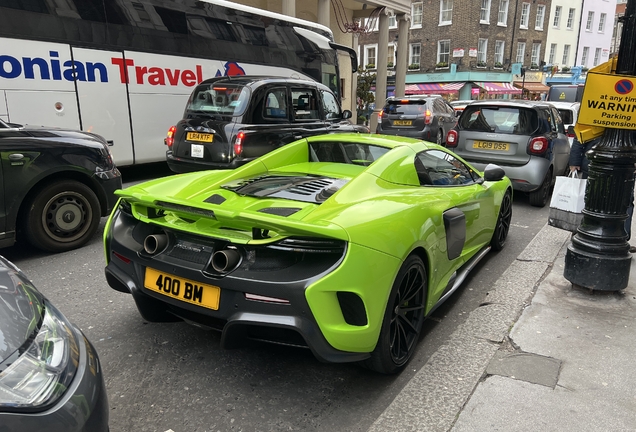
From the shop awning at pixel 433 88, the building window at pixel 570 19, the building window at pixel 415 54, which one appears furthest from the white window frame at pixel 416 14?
the building window at pixel 570 19

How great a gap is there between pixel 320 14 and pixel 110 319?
16188 mm

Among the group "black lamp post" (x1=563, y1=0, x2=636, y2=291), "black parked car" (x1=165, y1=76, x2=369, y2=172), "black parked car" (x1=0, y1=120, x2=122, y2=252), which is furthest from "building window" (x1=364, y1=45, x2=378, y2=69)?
"black lamp post" (x1=563, y1=0, x2=636, y2=291)

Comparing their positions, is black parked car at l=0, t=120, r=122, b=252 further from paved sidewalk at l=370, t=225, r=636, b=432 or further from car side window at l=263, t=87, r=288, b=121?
paved sidewalk at l=370, t=225, r=636, b=432

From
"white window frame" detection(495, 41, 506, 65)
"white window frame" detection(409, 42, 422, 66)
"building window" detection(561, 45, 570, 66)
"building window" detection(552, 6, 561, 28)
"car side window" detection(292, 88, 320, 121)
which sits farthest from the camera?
"building window" detection(561, 45, 570, 66)

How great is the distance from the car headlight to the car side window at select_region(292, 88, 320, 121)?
22.4ft

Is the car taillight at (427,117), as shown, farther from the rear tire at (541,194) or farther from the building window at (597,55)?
the building window at (597,55)

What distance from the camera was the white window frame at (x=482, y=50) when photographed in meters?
33.9

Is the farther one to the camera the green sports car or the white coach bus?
the white coach bus

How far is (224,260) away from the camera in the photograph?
2467mm

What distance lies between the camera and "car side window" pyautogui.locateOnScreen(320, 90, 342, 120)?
909 cm

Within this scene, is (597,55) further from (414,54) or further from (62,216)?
(62,216)

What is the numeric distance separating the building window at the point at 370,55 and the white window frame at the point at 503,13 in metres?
9.58

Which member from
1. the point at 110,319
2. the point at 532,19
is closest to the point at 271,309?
the point at 110,319

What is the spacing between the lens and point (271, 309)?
2369 millimetres
